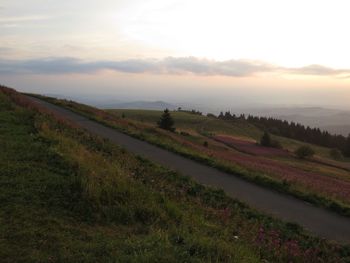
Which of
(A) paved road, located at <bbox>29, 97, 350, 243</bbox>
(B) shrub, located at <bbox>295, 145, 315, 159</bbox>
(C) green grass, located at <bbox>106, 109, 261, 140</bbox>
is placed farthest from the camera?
(C) green grass, located at <bbox>106, 109, 261, 140</bbox>

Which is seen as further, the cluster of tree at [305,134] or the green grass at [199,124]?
the cluster of tree at [305,134]

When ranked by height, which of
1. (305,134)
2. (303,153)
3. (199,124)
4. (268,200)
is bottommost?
(303,153)

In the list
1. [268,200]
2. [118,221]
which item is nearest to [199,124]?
[268,200]

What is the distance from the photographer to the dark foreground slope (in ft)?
19.7

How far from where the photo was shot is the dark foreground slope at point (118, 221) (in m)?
6.02

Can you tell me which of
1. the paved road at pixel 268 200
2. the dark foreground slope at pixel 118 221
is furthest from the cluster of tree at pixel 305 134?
the dark foreground slope at pixel 118 221

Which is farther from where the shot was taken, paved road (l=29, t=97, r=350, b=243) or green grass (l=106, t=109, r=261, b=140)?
green grass (l=106, t=109, r=261, b=140)

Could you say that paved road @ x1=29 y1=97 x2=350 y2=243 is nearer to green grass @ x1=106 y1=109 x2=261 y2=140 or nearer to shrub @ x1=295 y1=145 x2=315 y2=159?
shrub @ x1=295 y1=145 x2=315 y2=159

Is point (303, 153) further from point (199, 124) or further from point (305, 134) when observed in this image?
point (305, 134)

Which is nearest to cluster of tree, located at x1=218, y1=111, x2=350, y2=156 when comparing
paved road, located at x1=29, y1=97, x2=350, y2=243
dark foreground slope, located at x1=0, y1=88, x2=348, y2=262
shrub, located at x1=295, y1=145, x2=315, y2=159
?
shrub, located at x1=295, y1=145, x2=315, y2=159

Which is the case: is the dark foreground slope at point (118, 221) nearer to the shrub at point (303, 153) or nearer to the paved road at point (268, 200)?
the paved road at point (268, 200)

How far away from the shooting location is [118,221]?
776cm

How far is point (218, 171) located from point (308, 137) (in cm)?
11711

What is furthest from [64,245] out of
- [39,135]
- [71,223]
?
[39,135]
